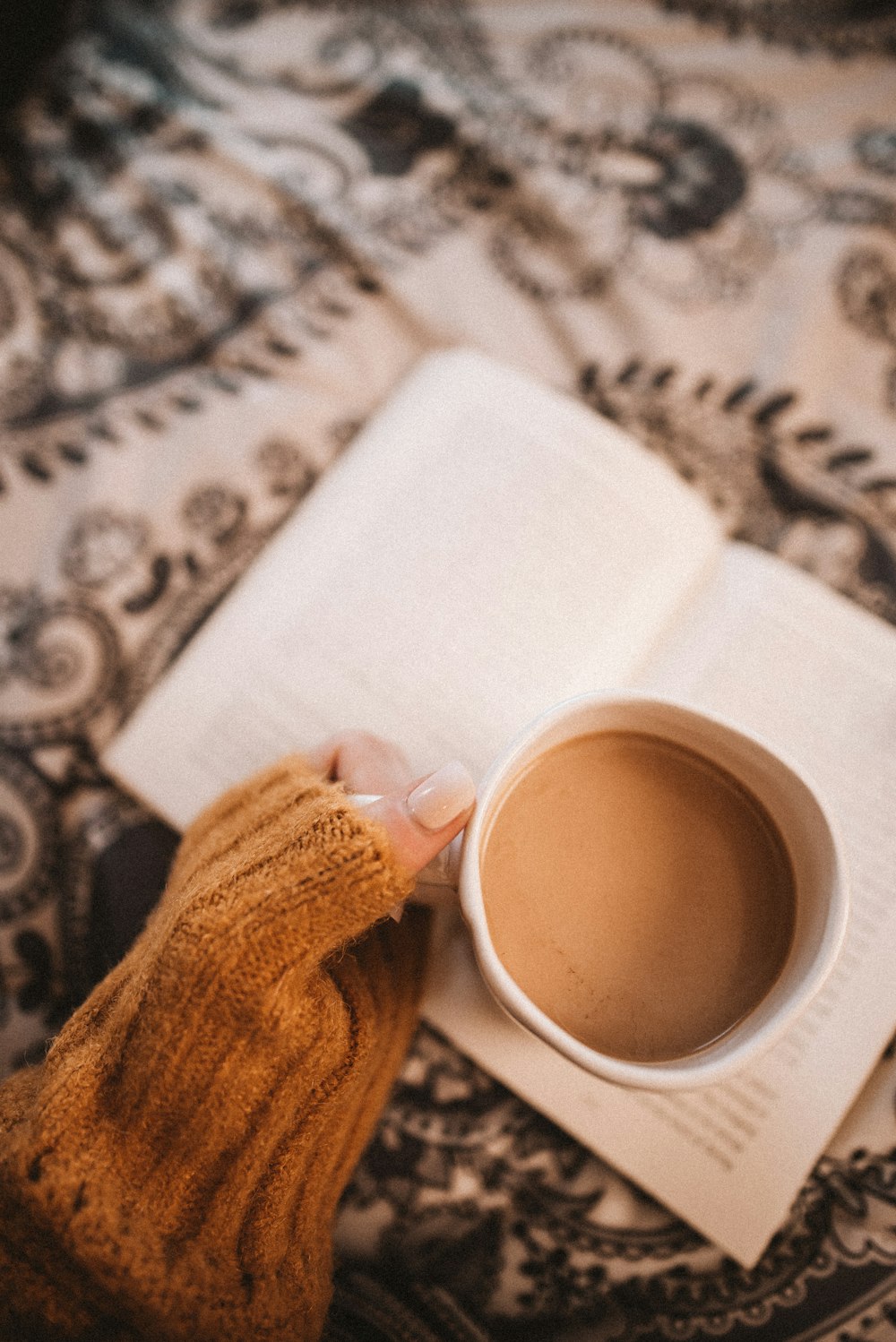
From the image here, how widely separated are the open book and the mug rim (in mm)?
167

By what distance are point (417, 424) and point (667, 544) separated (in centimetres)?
26

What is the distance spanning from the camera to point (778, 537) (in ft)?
2.53

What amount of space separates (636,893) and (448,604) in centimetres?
29

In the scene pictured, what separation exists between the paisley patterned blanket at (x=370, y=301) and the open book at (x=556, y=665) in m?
0.07

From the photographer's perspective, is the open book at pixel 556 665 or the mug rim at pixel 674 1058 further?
the open book at pixel 556 665

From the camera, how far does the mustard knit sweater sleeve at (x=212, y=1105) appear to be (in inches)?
17.3

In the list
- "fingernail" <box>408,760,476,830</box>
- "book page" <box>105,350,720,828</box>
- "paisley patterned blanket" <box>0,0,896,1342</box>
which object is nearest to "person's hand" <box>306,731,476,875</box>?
"fingernail" <box>408,760,476,830</box>

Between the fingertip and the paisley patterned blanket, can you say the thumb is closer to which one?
the fingertip

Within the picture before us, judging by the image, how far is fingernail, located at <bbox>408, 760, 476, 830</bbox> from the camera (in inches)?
16.7

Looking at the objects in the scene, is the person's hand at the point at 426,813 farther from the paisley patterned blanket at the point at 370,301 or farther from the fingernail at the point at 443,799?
the paisley patterned blanket at the point at 370,301

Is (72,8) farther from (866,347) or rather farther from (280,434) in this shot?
(866,347)

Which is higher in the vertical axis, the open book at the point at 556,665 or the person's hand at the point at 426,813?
the person's hand at the point at 426,813

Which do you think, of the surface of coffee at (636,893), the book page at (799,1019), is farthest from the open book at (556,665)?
the surface of coffee at (636,893)

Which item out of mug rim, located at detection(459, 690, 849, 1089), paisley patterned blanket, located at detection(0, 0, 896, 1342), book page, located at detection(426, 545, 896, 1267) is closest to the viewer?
mug rim, located at detection(459, 690, 849, 1089)
